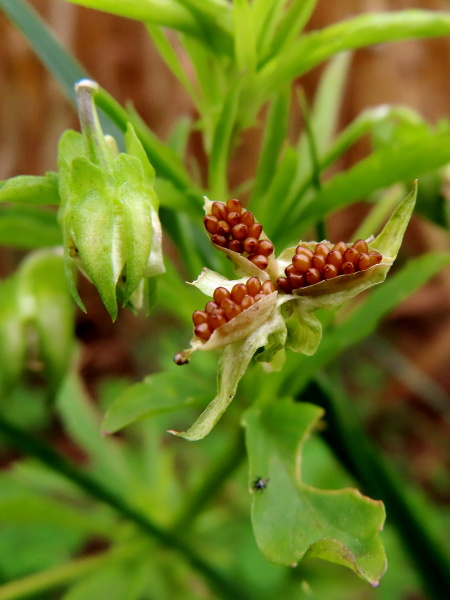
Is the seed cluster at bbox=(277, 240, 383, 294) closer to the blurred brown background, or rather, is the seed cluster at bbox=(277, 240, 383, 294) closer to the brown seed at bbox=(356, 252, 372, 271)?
the brown seed at bbox=(356, 252, 372, 271)

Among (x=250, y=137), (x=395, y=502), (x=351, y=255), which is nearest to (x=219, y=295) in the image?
(x=351, y=255)

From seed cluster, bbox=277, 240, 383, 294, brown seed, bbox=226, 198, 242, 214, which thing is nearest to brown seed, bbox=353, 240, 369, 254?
seed cluster, bbox=277, 240, 383, 294

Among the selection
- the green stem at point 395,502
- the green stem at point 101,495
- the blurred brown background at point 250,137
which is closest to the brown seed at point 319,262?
the green stem at point 395,502

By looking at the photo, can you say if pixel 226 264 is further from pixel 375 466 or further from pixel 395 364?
pixel 395 364

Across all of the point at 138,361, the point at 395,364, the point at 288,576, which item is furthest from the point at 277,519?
the point at 138,361

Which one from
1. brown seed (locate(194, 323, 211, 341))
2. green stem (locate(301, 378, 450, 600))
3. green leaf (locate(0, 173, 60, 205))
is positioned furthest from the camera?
green stem (locate(301, 378, 450, 600))

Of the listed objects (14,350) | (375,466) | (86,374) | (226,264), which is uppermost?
(226,264)

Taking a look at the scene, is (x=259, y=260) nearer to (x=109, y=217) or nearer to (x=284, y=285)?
(x=284, y=285)

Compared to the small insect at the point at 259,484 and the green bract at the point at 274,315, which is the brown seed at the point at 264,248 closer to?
the green bract at the point at 274,315
